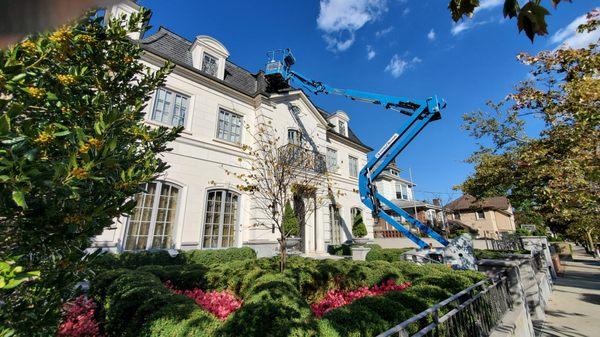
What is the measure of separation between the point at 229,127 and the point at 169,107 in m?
2.96

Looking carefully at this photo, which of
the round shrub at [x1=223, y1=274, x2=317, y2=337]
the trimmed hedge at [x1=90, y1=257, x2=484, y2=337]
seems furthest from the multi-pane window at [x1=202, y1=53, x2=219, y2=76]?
the round shrub at [x1=223, y1=274, x2=317, y2=337]

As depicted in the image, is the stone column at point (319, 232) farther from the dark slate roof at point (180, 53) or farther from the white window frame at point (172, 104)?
the white window frame at point (172, 104)

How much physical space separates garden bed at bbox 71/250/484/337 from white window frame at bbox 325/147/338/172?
11153 millimetres

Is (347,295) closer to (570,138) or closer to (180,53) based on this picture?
(570,138)

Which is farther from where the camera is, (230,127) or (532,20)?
(230,127)

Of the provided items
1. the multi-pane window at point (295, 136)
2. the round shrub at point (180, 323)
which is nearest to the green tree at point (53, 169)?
the round shrub at point (180, 323)

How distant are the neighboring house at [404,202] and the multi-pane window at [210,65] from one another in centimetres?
2040

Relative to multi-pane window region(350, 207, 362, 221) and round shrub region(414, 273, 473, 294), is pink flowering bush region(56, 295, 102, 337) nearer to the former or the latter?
round shrub region(414, 273, 473, 294)

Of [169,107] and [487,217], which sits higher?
[169,107]

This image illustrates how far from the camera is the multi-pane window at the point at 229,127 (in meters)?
13.0

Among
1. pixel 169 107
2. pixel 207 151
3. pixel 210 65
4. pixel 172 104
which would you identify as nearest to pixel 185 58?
pixel 210 65

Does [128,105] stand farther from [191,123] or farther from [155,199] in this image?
[191,123]

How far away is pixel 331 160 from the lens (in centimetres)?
1906

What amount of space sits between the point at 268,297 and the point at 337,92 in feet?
45.9
